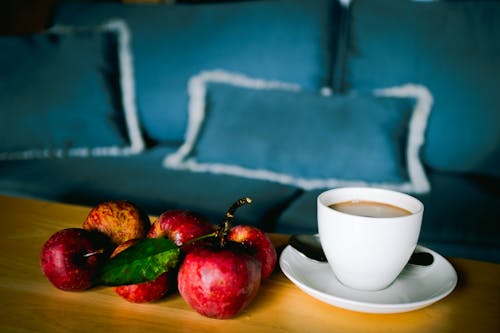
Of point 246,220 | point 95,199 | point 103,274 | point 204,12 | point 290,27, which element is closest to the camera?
point 103,274

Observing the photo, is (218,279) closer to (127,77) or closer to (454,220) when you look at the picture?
(454,220)

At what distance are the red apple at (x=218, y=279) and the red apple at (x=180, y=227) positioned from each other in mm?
65

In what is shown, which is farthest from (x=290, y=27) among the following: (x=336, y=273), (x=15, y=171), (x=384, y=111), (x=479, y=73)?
(x=336, y=273)

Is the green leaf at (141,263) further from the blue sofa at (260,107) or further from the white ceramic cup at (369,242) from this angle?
the blue sofa at (260,107)

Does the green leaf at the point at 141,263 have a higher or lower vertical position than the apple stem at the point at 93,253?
higher

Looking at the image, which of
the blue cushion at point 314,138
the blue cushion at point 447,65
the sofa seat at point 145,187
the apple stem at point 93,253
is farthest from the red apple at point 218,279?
the blue cushion at point 447,65

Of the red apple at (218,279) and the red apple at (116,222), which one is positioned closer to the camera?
the red apple at (218,279)

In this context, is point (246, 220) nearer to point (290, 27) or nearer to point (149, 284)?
point (149, 284)

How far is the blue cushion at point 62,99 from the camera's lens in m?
1.52

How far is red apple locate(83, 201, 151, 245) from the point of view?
2.14 feet

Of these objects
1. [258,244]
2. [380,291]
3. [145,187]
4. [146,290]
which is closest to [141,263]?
[146,290]

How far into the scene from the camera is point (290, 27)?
159 cm

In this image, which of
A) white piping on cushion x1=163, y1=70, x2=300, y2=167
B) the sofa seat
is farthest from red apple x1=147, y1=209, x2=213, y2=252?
white piping on cushion x1=163, y1=70, x2=300, y2=167

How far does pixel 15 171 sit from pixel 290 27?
96 centimetres
